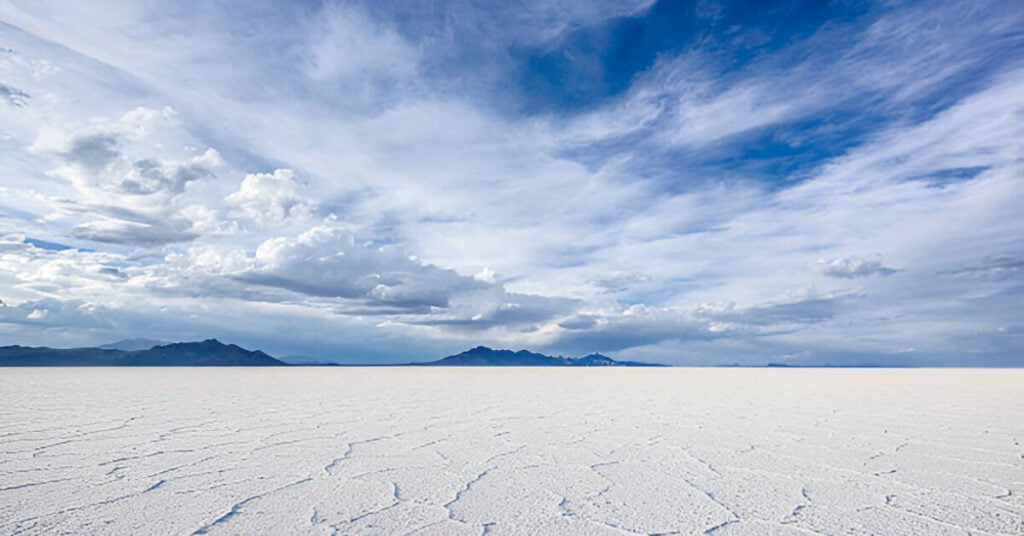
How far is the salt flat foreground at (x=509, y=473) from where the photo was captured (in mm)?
2965

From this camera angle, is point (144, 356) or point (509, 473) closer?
point (509, 473)

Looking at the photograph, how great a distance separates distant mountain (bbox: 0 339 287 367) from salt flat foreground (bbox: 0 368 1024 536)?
119 m

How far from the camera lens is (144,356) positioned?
128 metres

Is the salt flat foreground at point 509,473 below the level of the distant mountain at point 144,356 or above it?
below

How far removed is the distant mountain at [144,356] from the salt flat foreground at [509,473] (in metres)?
119

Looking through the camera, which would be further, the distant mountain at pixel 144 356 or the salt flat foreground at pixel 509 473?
the distant mountain at pixel 144 356

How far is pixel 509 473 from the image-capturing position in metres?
4.11

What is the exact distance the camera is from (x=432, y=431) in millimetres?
6164

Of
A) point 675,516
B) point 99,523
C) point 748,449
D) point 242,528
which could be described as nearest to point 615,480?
point 675,516

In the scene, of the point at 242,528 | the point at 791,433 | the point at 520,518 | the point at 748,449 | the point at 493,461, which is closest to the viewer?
the point at 242,528

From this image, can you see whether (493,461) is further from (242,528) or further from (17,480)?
(17,480)

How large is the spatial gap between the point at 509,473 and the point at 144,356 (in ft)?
503

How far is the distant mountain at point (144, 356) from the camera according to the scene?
115 metres

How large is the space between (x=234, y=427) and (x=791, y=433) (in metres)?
6.59
